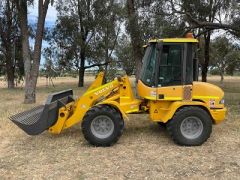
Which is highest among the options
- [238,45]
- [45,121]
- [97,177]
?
[238,45]

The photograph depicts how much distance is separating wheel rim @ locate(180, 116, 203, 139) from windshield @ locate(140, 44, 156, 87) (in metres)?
1.05

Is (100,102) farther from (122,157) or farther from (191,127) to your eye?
(191,127)

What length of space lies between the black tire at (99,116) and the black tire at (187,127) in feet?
3.49

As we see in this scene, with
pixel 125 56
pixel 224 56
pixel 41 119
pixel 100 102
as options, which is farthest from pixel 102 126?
pixel 224 56

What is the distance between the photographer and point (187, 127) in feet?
27.9

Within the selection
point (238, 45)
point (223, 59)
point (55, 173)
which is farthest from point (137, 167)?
point (223, 59)

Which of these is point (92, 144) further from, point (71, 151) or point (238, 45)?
point (238, 45)

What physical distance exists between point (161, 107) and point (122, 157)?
162 cm

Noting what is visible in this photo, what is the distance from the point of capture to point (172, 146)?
27.4ft

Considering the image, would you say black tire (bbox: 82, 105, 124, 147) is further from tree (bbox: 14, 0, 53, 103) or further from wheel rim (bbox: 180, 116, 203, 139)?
tree (bbox: 14, 0, 53, 103)

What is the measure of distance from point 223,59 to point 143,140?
3745cm

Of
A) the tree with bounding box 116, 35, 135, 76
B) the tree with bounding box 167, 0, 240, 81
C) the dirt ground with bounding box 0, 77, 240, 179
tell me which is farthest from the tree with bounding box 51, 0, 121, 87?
the dirt ground with bounding box 0, 77, 240, 179

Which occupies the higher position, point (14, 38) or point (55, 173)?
point (14, 38)

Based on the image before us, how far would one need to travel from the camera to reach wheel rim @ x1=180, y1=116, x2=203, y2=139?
842 centimetres
